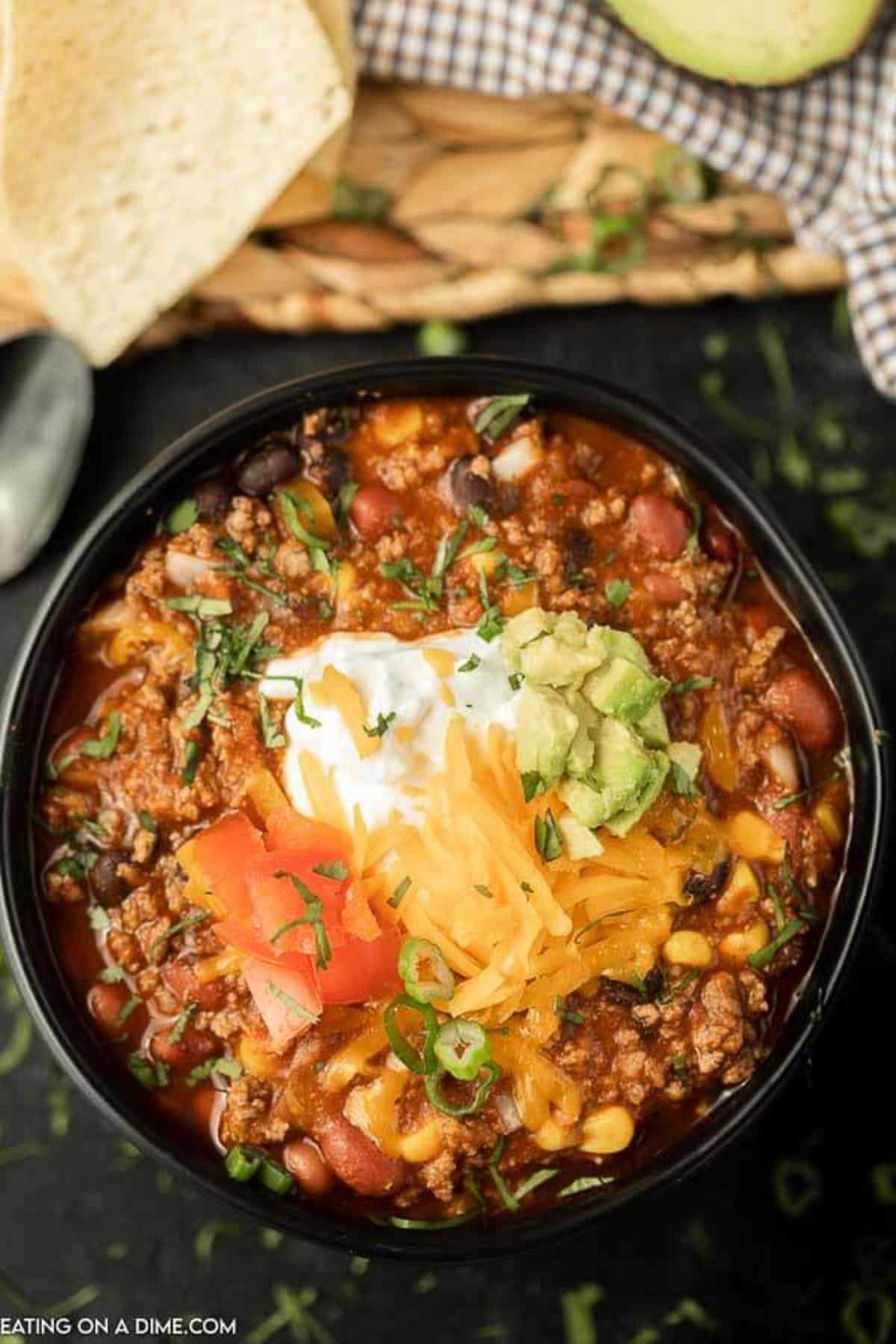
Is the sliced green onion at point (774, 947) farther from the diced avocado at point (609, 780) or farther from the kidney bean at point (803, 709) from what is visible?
the diced avocado at point (609, 780)

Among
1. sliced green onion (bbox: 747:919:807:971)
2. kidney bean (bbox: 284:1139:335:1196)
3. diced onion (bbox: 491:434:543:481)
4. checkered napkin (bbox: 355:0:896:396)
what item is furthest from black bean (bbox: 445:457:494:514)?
kidney bean (bbox: 284:1139:335:1196)

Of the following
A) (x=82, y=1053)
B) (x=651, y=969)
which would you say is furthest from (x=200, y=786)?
(x=651, y=969)

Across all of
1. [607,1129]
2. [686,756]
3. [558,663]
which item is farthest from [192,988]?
[686,756]

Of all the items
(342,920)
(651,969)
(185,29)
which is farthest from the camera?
(185,29)

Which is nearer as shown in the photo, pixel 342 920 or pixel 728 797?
pixel 342 920

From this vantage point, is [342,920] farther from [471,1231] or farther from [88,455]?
[88,455]

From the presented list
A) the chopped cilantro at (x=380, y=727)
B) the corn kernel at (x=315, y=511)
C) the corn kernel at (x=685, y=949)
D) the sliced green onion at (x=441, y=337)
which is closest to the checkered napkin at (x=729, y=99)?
the sliced green onion at (x=441, y=337)

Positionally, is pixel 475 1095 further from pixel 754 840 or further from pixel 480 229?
pixel 480 229
